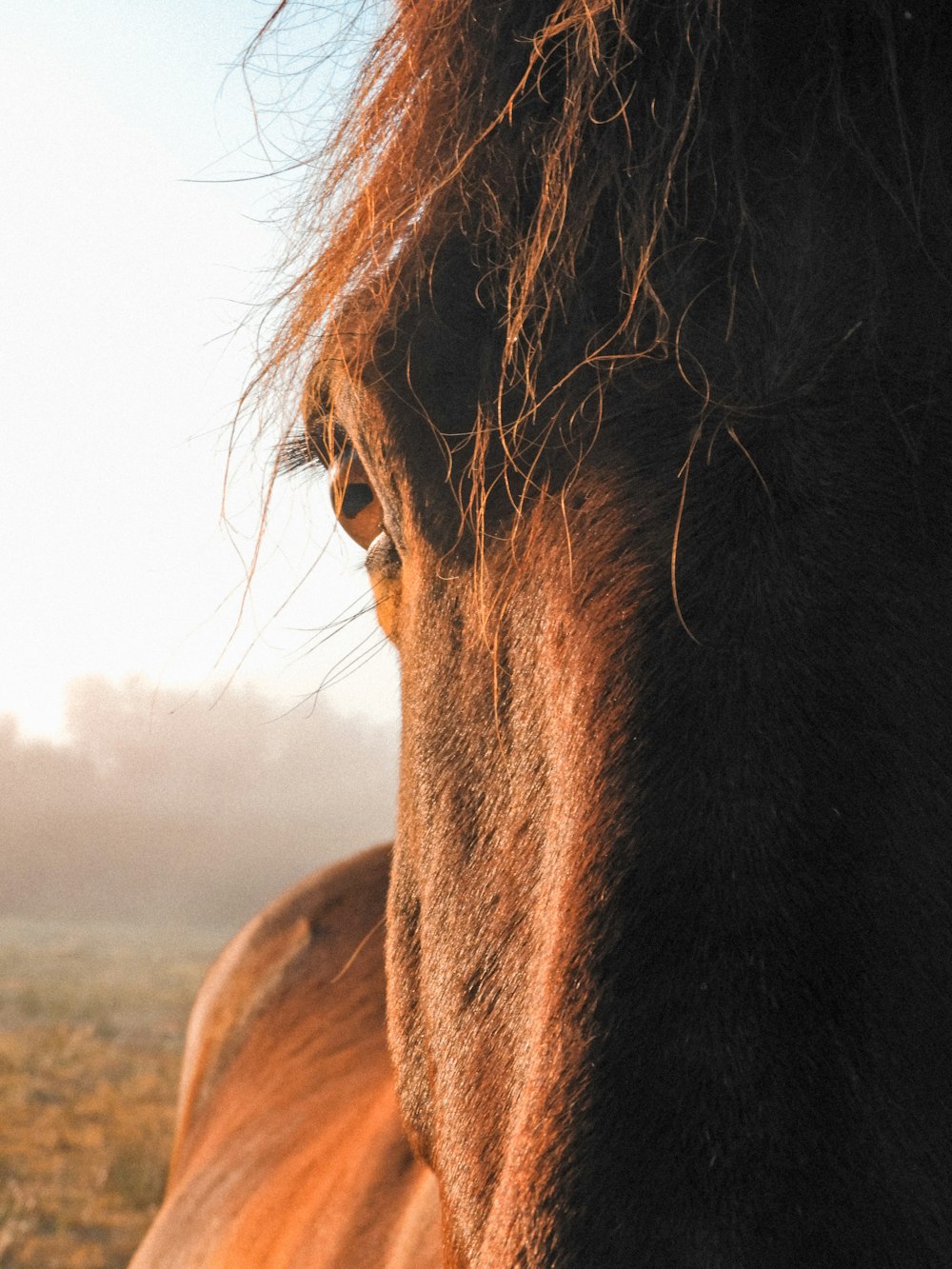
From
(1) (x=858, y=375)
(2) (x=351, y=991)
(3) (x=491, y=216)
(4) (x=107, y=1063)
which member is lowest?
(4) (x=107, y=1063)

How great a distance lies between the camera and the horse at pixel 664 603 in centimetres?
69

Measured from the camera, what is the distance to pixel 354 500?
64.5 inches

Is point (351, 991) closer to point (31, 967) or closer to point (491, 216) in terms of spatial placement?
point (491, 216)

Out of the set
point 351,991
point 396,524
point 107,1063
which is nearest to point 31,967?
point 107,1063

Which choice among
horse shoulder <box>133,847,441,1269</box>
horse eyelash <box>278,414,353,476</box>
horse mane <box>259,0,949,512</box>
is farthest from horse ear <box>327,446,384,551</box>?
horse shoulder <box>133,847,441,1269</box>

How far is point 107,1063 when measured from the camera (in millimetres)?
9609

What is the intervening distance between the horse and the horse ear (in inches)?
5.3

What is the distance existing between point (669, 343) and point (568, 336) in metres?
0.11

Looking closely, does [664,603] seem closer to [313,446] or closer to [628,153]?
[628,153]

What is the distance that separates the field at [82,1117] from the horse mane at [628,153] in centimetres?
596

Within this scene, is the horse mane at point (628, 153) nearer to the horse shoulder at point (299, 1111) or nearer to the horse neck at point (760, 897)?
the horse neck at point (760, 897)

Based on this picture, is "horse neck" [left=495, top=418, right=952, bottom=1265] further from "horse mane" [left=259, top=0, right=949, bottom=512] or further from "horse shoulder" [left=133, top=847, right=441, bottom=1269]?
"horse shoulder" [left=133, top=847, right=441, bottom=1269]

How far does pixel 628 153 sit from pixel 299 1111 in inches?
101

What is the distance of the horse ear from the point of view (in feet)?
5.09
